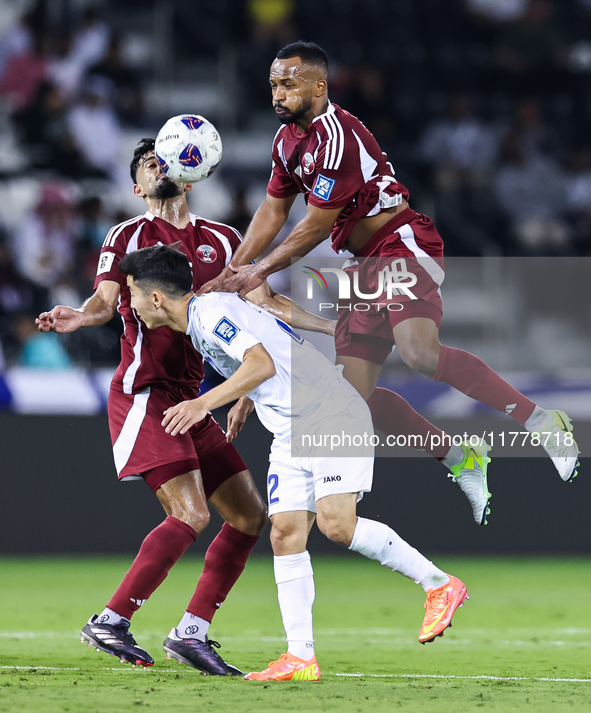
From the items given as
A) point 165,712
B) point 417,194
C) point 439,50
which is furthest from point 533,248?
point 165,712

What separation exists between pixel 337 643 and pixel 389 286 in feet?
7.29

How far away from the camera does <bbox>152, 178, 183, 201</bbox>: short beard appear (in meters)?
5.41

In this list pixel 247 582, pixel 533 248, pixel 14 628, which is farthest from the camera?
pixel 533 248

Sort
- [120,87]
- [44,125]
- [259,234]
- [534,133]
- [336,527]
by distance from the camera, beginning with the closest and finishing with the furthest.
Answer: [336,527] < [259,234] < [44,125] < [534,133] < [120,87]

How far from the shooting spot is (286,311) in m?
5.79

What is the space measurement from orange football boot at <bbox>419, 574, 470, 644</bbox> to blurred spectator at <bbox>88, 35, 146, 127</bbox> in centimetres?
940

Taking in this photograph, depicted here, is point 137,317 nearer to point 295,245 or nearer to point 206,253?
point 206,253

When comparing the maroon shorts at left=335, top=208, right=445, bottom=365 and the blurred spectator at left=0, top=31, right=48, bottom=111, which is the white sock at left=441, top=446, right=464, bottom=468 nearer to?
the maroon shorts at left=335, top=208, right=445, bottom=365

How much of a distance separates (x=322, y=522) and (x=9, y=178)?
8.53 m

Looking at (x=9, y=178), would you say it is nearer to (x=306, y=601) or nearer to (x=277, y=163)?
(x=277, y=163)

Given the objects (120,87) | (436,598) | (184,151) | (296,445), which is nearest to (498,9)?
(120,87)

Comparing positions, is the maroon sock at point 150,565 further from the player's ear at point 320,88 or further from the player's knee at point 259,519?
the player's ear at point 320,88

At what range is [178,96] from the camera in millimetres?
14117

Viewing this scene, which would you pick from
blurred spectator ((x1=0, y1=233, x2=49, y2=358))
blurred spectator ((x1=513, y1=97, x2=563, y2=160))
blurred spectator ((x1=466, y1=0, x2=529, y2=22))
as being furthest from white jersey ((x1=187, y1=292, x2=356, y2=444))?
blurred spectator ((x1=466, y1=0, x2=529, y2=22))
